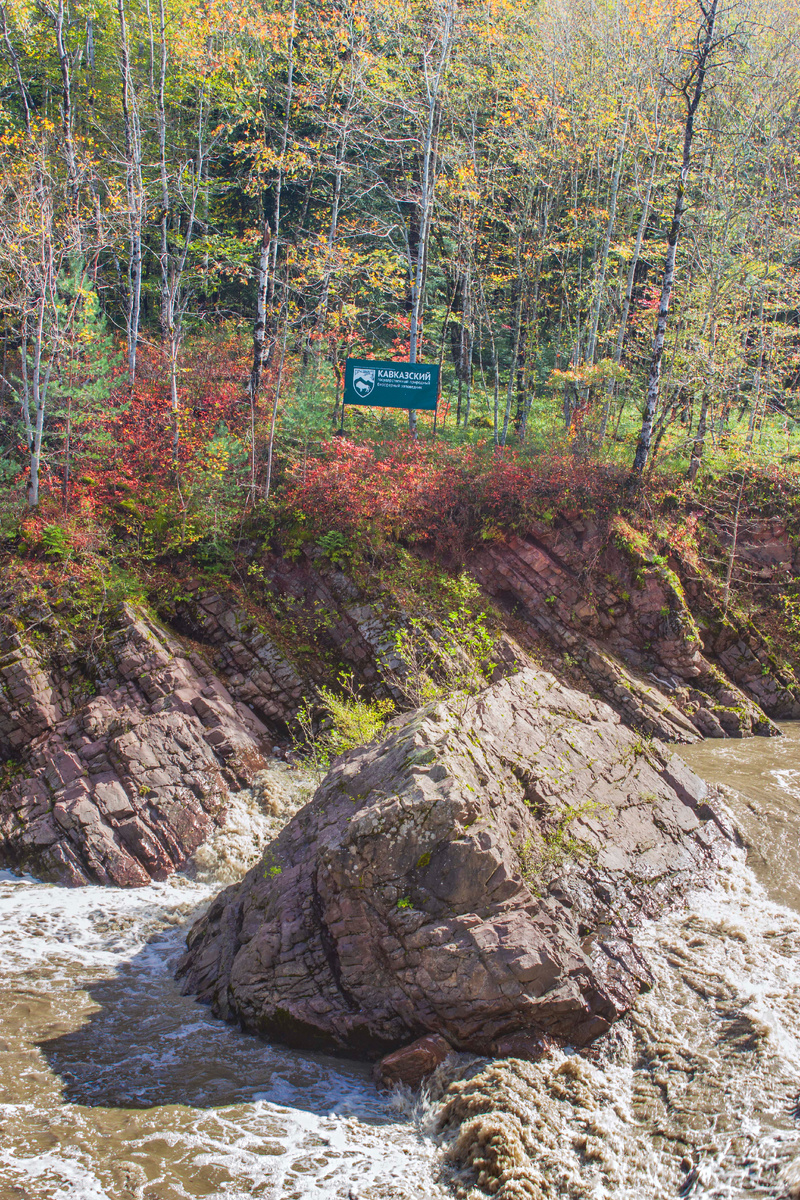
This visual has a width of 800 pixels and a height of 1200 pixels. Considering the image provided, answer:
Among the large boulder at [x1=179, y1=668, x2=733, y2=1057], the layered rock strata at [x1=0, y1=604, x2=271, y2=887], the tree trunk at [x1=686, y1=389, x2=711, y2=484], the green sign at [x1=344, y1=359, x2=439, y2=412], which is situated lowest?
the layered rock strata at [x1=0, y1=604, x2=271, y2=887]

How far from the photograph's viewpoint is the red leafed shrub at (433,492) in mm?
16141

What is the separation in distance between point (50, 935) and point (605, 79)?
26631 millimetres

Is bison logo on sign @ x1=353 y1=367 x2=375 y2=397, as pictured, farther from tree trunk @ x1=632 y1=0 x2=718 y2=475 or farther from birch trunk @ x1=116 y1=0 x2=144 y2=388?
birch trunk @ x1=116 y1=0 x2=144 y2=388

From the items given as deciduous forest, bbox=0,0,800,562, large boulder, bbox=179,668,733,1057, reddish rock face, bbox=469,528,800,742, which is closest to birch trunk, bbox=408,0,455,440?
deciduous forest, bbox=0,0,800,562

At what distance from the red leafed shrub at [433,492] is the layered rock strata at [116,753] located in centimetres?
513

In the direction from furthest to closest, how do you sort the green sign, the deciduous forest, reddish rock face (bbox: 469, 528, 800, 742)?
the deciduous forest, reddish rock face (bbox: 469, 528, 800, 742), the green sign

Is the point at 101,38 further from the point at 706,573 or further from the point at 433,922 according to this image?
the point at 433,922

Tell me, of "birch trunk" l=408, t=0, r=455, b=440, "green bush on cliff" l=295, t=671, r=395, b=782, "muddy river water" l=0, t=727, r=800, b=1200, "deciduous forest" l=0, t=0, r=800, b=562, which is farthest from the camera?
"birch trunk" l=408, t=0, r=455, b=440

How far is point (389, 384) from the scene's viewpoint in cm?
1483

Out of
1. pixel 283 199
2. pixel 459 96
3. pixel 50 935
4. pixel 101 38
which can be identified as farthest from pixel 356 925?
pixel 101 38

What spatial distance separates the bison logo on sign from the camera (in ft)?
48.3

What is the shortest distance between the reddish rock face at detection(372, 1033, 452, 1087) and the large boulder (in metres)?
0.12

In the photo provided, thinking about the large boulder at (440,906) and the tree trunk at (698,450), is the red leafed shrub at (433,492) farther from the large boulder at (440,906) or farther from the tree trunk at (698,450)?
the large boulder at (440,906)

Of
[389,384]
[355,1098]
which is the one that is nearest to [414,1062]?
[355,1098]
